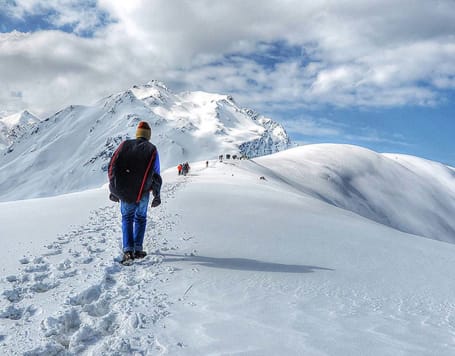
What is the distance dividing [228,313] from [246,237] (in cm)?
526

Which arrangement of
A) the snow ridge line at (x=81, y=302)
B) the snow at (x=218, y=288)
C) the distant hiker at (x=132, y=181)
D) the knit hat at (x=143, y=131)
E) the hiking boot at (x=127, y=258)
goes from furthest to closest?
1. the knit hat at (x=143, y=131)
2. the distant hiker at (x=132, y=181)
3. the hiking boot at (x=127, y=258)
4. the snow at (x=218, y=288)
5. the snow ridge line at (x=81, y=302)

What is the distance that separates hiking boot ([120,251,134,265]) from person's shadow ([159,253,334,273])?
66cm

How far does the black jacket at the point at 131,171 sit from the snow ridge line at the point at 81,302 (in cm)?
126

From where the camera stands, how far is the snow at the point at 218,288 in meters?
4.14

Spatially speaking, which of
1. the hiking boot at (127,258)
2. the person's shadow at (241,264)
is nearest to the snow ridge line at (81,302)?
the hiking boot at (127,258)

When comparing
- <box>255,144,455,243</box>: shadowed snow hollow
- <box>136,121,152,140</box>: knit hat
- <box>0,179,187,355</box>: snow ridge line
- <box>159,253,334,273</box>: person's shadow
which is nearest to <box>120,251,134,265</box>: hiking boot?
<box>0,179,187,355</box>: snow ridge line

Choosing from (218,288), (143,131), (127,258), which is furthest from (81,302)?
(143,131)

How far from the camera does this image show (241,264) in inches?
295

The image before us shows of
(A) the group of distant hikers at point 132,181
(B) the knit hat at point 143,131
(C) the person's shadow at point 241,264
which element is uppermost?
(B) the knit hat at point 143,131

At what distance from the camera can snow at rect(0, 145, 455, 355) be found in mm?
4145

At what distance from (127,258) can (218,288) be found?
2.32 metres

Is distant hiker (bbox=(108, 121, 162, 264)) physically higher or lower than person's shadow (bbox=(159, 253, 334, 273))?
higher

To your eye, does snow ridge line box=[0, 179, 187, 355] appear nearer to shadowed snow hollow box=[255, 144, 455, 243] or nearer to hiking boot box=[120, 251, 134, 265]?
hiking boot box=[120, 251, 134, 265]

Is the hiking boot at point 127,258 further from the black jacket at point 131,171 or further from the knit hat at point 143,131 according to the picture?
the knit hat at point 143,131
